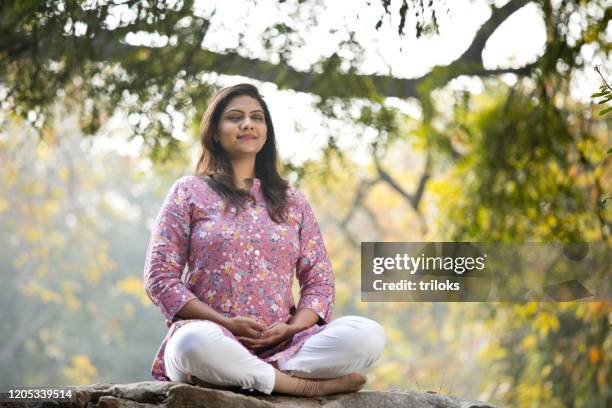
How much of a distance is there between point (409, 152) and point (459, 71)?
9068 mm

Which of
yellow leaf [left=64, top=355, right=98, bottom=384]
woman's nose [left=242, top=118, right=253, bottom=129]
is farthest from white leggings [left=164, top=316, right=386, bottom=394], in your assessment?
yellow leaf [left=64, top=355, right=98, bottom=384]

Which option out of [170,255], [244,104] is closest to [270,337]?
[170,255]

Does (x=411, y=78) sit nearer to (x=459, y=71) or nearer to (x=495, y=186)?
(x=459, y=71)

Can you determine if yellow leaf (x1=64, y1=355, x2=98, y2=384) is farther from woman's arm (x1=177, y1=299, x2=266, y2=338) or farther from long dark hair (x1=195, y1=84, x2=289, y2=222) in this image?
woman's arm (x1=177, y1=299, x2=266, y2=338)

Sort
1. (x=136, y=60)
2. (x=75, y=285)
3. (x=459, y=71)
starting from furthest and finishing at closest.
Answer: (x=75, y=285) < (x=459, y=71) < (x=136, y=60)

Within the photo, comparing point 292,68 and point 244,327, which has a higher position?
point 292,68

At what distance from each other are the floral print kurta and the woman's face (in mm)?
154

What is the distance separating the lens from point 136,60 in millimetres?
4383

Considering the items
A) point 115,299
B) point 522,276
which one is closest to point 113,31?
point 522,276

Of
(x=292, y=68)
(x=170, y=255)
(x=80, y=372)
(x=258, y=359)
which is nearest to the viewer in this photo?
(x=258, y=359)

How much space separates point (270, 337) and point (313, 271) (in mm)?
309

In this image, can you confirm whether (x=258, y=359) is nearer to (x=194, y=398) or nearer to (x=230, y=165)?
(x=194, y=398)

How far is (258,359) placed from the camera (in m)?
2.27

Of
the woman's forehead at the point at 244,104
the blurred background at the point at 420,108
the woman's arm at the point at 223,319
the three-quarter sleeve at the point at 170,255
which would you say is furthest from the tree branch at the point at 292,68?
the woman's arm at the point at 223,319
